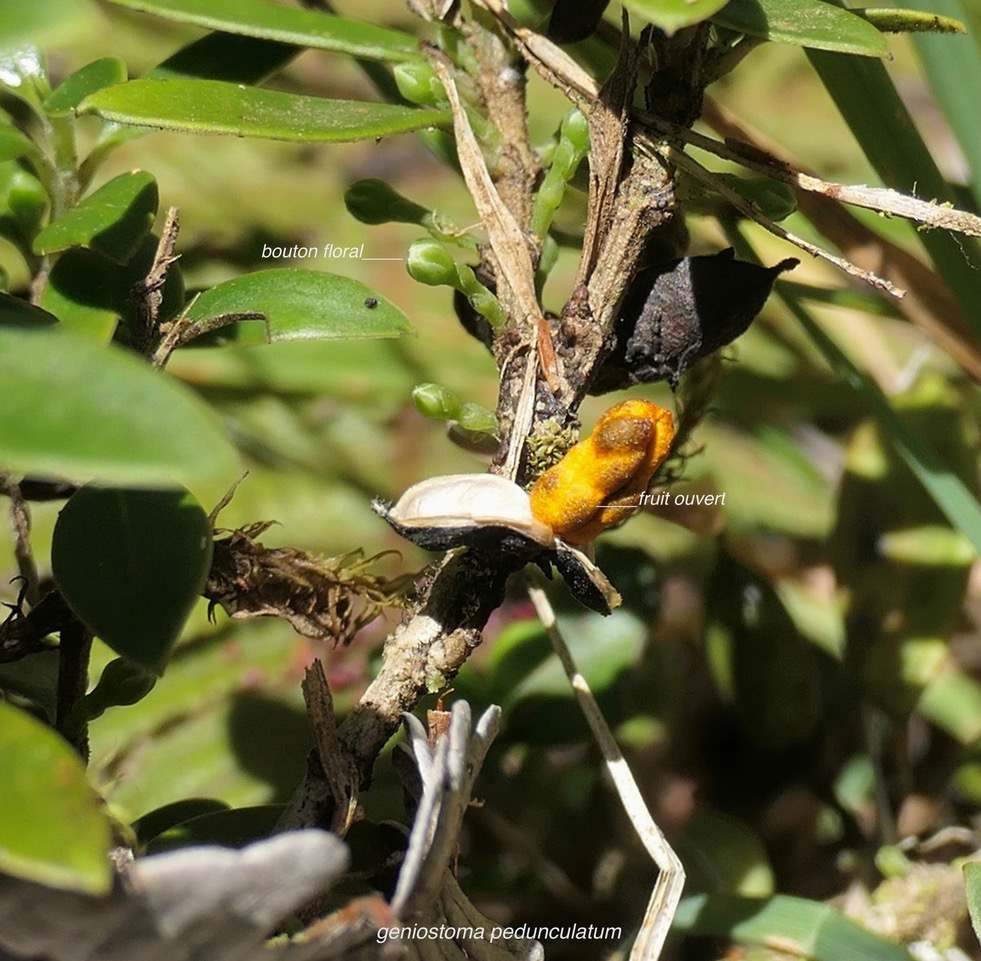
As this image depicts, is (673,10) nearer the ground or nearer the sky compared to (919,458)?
nearer the sky

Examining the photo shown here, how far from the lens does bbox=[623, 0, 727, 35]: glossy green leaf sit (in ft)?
1.92

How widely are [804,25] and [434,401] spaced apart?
36cm

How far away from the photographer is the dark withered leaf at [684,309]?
888 millimetres

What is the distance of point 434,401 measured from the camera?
0.85 m

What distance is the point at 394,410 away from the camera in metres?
1.90

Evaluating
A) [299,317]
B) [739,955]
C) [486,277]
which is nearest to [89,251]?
[299,317]

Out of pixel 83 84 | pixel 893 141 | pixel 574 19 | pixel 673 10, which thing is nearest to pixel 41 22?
pixel 673 10

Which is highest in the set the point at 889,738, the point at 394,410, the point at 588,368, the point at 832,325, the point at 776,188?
the point at 776,188

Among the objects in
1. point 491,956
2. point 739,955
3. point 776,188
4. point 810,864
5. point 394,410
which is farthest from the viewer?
point 394,410

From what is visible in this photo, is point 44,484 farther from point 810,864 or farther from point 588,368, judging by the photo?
point 810,864

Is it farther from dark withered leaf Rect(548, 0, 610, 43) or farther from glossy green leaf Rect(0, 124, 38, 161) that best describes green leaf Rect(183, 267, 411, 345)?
dark withered leaf Rect(548, 0, 610, 43)

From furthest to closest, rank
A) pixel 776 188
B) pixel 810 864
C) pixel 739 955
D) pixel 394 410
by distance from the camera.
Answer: pixel 394 410 < pixel 810 864 < pixel 739 955 < pixel 776 188

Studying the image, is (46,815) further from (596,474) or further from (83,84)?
(83,84)

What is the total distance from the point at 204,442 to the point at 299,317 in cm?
42
